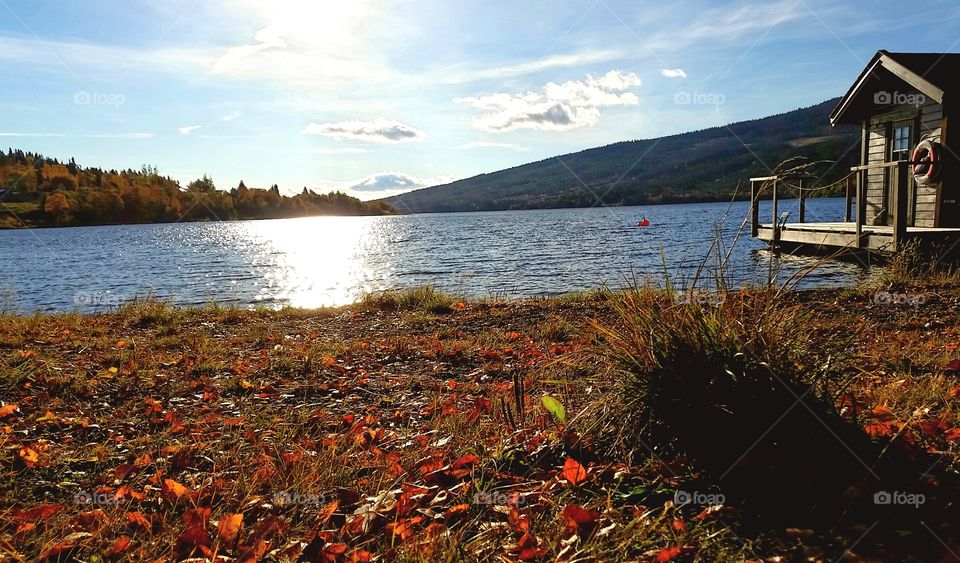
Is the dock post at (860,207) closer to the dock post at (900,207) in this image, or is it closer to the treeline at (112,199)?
the dock post at (900,207)

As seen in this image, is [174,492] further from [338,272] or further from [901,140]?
[338,272]

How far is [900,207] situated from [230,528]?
57.6 feet

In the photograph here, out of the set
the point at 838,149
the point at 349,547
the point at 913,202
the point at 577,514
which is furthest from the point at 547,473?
the point at 838,149

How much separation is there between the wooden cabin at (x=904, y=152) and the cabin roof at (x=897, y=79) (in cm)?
3

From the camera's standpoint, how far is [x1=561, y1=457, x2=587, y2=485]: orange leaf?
327cm

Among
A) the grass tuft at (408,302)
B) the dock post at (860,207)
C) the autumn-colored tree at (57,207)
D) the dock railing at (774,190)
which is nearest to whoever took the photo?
the dock railing at (774,190)

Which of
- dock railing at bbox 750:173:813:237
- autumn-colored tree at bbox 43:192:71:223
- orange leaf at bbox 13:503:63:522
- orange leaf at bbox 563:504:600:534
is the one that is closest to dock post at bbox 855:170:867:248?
dock railing at bbox 750:173:813:237

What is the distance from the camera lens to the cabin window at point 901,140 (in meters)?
18.0

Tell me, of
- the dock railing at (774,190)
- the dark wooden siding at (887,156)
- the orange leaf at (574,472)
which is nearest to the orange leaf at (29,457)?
the orange leaf at (574,472)

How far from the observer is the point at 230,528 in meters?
2.86

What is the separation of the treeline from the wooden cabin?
13337 centimetres

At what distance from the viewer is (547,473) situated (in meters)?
3.47

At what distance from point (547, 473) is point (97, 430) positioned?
4.07 metres

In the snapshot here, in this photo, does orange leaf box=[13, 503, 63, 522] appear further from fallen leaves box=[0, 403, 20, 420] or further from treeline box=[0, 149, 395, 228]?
treeline box=[0, 149, 395, 228]
